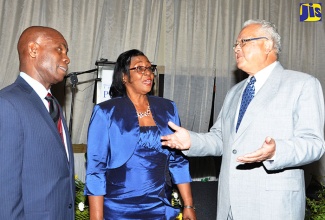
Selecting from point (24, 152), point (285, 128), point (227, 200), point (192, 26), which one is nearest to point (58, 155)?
point (24, 152)

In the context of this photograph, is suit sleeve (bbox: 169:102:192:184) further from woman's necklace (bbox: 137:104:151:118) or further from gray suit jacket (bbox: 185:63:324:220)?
gray suit jacket (bbox: 185:63:324:220)

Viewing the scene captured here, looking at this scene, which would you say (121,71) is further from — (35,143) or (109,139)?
(35,143)

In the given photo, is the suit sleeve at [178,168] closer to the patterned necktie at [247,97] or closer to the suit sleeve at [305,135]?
the patterned necktie at [247,97]

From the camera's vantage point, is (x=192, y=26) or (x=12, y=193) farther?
(x=192, y=26)

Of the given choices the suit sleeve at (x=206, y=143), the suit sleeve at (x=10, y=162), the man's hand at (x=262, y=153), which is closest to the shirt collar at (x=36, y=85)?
the suit sleeve at (x=10, y=162)

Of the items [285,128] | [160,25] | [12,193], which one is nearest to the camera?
[12,193]

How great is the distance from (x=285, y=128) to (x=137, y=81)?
1038mm

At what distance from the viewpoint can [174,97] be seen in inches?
223

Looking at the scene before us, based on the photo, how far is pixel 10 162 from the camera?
5.46ft

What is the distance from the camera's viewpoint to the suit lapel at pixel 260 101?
209cm

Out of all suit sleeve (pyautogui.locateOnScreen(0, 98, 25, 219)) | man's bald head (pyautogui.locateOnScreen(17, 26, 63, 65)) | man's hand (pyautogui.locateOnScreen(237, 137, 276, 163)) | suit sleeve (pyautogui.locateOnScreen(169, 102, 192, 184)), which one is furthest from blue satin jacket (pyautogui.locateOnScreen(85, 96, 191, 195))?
man's hand (pyautogui.locateOnScreen(237, 137, 276, 163))

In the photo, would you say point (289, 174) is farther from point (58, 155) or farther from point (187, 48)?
point (187, 48)

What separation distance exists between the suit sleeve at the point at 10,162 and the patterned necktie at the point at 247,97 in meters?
1.17

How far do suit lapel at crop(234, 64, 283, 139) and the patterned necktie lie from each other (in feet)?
0.27
